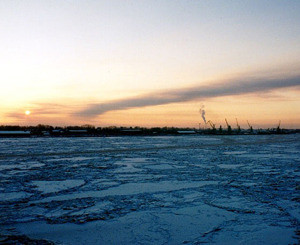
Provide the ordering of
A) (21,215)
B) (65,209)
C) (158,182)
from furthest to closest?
(158,182), (65,209), (21,215)

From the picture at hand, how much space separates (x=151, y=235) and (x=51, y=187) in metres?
3.30

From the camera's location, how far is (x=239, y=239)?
291 cm

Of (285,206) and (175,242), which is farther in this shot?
(285,206)

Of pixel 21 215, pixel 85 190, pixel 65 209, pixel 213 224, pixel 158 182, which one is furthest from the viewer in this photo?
pixel 158 182

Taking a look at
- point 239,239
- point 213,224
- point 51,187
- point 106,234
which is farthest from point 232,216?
point 51,187

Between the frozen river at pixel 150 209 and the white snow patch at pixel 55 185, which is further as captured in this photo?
the white snow patch at pixel 55 185

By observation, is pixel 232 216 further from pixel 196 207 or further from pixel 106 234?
pixel 106 234

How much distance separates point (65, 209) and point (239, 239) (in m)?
2.58

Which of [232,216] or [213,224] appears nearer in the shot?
[213,224]

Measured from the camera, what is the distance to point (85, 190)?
521cm

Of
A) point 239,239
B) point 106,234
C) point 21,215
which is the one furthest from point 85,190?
point 239,239

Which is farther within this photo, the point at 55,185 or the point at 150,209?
the point at 55,185

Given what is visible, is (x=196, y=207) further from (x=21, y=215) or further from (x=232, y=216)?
(x=21, y=215)

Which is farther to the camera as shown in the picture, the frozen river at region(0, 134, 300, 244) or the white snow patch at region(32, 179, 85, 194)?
the white snow patch at region(32, 179, 85, 194)
